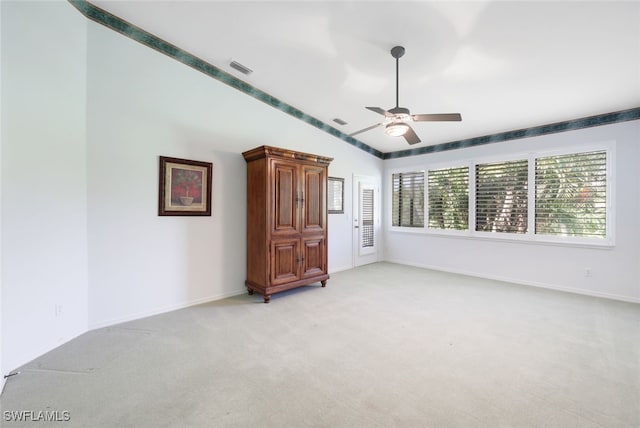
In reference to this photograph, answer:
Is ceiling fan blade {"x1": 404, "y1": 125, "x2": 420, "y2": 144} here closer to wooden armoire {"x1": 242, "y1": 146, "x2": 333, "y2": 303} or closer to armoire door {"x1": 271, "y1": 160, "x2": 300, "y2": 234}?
wooden armoire {"x1": 242, "y1": 146, "x2": 333, "y2": 303}

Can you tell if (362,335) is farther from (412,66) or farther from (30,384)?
(412,66)

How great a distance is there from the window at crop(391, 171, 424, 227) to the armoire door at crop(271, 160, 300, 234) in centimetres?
326

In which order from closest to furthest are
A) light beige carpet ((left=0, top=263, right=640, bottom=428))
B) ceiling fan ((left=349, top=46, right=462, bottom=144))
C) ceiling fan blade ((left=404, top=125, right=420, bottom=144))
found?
light beige carpet ((left=0, top=263, right=640, bottom=428))
ceiling fan ((left=349, top=46, right=462, bottom=144))
ceiling fan blade ((left=404, top=125, right=420, bottom=144))

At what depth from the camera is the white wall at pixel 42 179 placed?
2158 mm

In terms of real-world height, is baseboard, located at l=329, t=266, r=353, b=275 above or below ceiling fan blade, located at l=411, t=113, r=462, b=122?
below

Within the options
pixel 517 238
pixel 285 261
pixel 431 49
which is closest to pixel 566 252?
pixel 517 238

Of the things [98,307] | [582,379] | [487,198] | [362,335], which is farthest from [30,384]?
[487,198]

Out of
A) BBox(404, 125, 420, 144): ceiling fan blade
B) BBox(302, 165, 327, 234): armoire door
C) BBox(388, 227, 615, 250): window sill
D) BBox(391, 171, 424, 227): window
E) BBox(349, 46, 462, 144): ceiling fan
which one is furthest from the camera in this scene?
BBox(391, 171, 424, 227): window

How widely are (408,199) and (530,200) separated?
89.3 inches

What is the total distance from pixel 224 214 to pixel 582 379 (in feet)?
13.2

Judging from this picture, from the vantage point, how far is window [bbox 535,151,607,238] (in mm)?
3992

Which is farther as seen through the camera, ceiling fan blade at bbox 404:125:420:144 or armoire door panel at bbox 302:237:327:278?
armoire door panel at bbox 302:237:327:278

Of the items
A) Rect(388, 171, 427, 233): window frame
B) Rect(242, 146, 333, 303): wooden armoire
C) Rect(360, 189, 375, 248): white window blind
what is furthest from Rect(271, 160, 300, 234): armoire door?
Rect(388, 171, 427, 233): window frame

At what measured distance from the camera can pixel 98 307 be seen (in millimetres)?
2908
